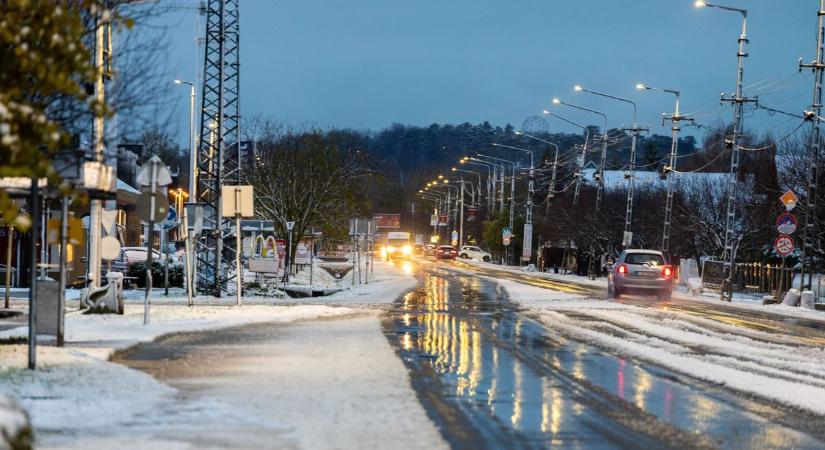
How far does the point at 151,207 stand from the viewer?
20.4m

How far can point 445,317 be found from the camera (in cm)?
2531

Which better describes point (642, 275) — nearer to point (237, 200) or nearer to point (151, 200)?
point (237, 200)

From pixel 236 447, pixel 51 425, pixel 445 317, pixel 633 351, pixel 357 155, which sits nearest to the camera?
pixel 236 447

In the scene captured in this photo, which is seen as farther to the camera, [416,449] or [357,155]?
[357,155]

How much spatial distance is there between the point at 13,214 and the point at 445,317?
17.0 meters

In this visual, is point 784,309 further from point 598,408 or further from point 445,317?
point 598,408

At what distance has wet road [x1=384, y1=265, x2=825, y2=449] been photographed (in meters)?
9.59

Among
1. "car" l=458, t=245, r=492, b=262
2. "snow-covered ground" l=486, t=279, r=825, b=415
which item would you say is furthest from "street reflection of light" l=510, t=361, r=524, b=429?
"car" l=458, t=245, r=492, b=262

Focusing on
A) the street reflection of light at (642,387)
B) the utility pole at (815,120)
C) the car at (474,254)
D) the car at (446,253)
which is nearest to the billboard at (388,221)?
the car at (474,254)

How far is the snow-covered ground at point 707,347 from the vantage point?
1335 cm

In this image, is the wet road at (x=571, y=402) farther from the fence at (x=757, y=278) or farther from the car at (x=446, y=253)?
the car at (x=446, y=253)

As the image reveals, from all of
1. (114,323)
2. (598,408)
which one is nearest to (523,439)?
(598,408)

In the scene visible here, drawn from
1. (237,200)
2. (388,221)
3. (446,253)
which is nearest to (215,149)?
(237,200)

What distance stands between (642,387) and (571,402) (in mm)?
1669
